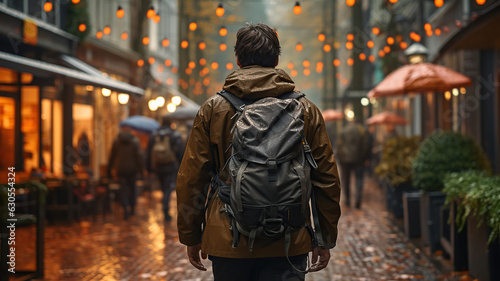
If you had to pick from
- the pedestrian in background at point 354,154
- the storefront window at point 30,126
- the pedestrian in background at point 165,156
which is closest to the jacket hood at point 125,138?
the pedestrian in background at point 165,156

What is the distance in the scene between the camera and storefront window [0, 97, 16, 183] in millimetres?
14383

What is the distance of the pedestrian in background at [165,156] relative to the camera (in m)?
13.0

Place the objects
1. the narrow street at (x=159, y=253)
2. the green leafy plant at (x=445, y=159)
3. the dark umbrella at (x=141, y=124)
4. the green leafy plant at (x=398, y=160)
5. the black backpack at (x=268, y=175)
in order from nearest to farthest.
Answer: the black backpack at (x=268, y=175) < the narrow street at (x=159, y=253) < the green leafy plant at (x=445, y=159) < the green leafy plant at (x=398, y=160) < the dark umbrella at (x=141, y=124)

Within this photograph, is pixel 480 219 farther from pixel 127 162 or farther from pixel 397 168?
pixel 127 162

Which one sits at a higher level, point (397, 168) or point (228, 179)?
point (228, 179)

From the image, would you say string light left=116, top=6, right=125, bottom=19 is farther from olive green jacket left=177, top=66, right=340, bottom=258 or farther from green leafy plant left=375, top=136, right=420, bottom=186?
olive green jacket left=177, top=66, right=340, bottom=258

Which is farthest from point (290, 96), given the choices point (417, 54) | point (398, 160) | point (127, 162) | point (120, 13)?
point (120, 13)

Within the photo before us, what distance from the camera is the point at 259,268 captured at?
11.0 ft

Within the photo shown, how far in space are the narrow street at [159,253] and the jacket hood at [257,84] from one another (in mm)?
4557

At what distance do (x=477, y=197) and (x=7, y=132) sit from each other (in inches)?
427

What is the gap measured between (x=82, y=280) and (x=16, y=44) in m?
9.15

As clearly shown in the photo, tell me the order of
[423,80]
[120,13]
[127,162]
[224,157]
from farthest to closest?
1. [120,13]
2. [127,162]
3. [423,80]
4. [224,157]

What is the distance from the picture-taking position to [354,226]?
12.1m

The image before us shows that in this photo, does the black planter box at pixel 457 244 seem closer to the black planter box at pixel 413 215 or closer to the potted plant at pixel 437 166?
the potted plant at pixel 437 166
